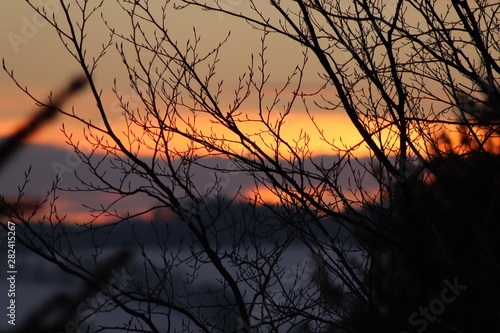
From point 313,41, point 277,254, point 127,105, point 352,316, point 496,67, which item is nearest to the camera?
point 496,67

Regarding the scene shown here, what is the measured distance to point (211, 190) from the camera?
6.89 m

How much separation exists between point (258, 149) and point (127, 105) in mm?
1652

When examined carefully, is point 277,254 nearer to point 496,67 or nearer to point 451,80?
point 451,80

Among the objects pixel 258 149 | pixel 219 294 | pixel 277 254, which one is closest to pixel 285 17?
pixel 258 149

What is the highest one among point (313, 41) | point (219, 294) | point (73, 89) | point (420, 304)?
point (313, 41)

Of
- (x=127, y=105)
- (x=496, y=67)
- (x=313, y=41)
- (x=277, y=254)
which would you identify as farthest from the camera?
(x=277, y=254)

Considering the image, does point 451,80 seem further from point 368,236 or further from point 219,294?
point 219,294

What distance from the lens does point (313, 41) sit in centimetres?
593

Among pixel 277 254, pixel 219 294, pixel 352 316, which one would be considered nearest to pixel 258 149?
pixel 277 254

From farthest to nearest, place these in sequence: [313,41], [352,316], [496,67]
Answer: [352,316] → [313,41] → [496,67]

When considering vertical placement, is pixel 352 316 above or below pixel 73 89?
above

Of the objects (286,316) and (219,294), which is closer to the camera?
(286,316)

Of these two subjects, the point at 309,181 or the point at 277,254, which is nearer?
the point at 309,181

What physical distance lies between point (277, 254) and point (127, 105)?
2767mm
